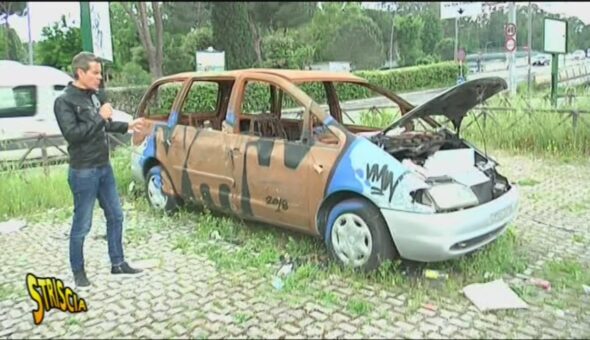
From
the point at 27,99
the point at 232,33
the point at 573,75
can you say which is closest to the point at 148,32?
the point at 232,33

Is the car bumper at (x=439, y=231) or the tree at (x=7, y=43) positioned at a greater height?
the tree at (x=7, y=43)

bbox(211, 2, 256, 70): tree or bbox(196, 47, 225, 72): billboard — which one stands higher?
bbox(211, 2, 256, 70): tree

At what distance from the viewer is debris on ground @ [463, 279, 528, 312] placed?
3857 mm

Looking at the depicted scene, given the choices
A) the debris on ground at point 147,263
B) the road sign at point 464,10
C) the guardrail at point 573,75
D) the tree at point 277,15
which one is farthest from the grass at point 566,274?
the tree at point 277,15

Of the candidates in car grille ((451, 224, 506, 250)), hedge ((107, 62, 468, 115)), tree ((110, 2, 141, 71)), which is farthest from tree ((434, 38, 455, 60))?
car grille ((451, 224, 506, 250))

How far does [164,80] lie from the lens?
6.51 meters

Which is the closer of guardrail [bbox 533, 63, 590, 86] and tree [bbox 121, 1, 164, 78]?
guardrail [bbox 533, 63, 590, 86]

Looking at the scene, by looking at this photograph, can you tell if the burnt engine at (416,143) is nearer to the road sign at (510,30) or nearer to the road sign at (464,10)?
the road sign at (510,30)

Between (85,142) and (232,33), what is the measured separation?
18550mm

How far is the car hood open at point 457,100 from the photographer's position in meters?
4.55

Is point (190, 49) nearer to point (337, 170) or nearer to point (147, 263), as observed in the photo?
point (147, 263)

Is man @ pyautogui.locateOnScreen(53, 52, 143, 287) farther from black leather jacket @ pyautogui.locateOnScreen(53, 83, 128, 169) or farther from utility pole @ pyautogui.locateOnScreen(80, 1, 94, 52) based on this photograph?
utility pole @ pyautogui.locateOnScreen(80, 1, 94, 52)

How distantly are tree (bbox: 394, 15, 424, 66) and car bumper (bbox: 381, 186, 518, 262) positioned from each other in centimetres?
2545

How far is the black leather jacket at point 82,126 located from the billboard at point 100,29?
3.73m
